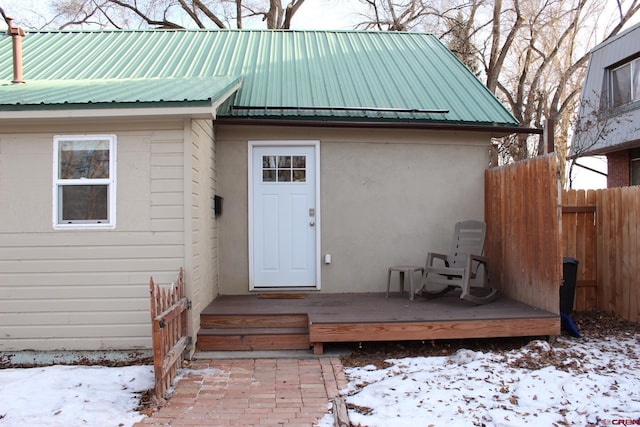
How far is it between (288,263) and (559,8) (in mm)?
15789

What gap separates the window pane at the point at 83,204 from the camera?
4957 millimetres

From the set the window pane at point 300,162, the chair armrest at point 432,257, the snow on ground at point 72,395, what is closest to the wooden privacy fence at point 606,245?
the chair armrest at point 432,257

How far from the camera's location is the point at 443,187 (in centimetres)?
677

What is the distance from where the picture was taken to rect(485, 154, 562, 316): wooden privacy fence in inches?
200

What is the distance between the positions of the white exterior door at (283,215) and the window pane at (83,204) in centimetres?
206

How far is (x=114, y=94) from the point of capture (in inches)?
189

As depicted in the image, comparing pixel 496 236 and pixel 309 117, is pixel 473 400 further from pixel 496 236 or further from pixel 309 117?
pixel 309 117

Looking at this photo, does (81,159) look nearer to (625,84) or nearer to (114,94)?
(114,94)

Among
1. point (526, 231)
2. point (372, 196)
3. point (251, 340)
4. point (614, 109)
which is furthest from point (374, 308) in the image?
point (614, 109)

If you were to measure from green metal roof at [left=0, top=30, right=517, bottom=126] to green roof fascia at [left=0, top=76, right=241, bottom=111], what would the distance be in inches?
1.6

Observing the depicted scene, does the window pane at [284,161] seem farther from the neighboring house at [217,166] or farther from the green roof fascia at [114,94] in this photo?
the green roof fascia at [114,94]

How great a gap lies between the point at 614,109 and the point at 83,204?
11.3 metres

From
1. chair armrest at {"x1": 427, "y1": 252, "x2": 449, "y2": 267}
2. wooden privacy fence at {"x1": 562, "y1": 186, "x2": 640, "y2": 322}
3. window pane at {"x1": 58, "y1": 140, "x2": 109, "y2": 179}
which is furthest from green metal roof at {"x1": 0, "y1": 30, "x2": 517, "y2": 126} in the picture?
chair armrest at {"x1": 427, "y1": 252, "x2": 449, "y2": 267}

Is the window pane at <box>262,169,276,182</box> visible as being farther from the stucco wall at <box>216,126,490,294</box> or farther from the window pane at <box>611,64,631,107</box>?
the window pane at <box>611,64,631,107</box>
